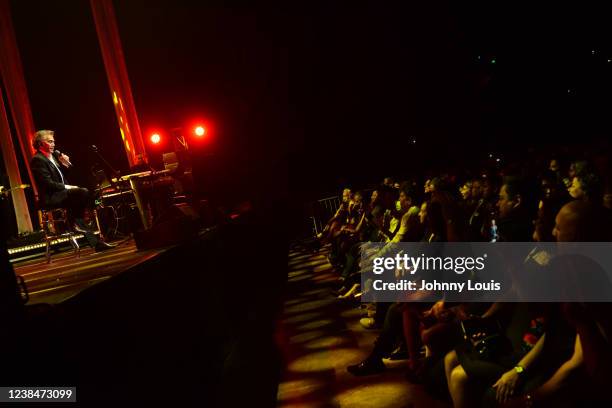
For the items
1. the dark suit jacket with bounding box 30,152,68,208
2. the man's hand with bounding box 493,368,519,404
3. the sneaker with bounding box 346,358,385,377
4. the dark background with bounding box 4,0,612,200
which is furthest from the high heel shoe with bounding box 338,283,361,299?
the man's hand with bounding box 493,368,519,404

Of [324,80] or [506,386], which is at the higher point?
[324,80]

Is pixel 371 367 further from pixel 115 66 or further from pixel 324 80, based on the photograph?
pixel 324 80

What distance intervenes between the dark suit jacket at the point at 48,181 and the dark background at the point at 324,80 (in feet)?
14.3

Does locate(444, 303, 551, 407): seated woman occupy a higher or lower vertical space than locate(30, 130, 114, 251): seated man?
lower

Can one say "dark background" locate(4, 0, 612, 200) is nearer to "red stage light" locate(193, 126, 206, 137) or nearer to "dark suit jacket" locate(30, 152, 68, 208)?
"red stage light" locate(193, 126, 206, 137)

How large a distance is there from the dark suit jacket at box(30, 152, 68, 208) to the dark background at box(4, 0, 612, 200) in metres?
4.37

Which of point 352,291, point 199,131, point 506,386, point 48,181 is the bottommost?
point 352,291

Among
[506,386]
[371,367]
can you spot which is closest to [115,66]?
[371,367]

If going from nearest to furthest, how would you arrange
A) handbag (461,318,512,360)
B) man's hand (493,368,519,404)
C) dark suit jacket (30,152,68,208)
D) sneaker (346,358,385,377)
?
man's hand (493,368,519,404) < handbag (461,318,512,360) < sneaker (346,358,385,377) < dark suit jacket (30,152,68,208)

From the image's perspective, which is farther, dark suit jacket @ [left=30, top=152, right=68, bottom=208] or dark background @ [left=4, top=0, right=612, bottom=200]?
dark background @ [left=4, top=0, right=612, bottom=200]

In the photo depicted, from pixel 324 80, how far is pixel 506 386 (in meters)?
12.7

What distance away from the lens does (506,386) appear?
2293 millimetres

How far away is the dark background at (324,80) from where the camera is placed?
11781mm

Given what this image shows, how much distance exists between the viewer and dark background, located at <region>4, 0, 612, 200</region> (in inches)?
464
